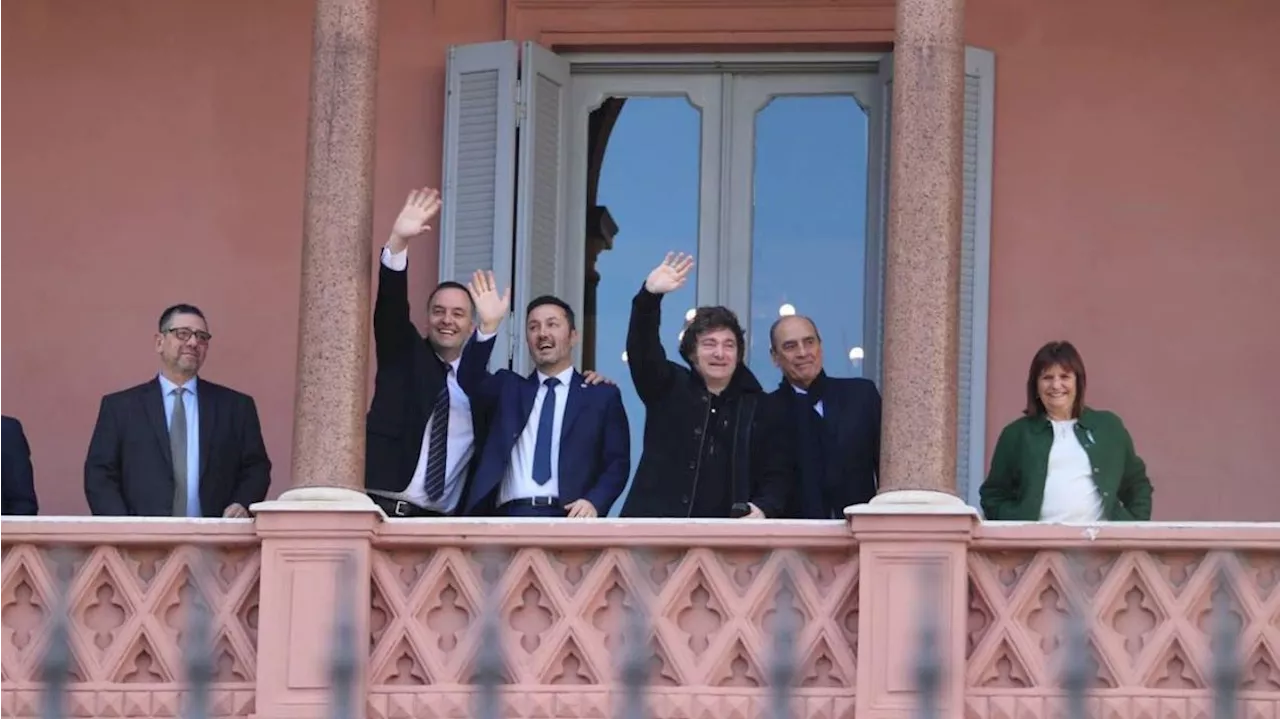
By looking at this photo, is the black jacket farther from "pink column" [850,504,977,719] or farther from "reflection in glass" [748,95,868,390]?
"reflection in glass" [748,95,868,390]

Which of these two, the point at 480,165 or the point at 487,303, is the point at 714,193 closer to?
the point at 480,165

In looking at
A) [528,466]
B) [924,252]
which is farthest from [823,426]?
[528,466]

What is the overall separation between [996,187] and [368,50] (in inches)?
128

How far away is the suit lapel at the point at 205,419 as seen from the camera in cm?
1116

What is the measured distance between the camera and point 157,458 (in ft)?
36.5

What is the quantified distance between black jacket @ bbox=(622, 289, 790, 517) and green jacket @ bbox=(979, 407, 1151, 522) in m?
0.78

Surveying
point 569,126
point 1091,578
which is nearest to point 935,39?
point 1091,578

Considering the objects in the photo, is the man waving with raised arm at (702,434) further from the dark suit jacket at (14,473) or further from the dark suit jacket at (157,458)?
the dark suit jacket at (14,473)

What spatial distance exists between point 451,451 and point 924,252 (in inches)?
74.3

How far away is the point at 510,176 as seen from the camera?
13.1 metres

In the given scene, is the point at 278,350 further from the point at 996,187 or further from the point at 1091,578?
the point at 1091,578

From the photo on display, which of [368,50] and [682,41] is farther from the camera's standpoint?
[682,41]

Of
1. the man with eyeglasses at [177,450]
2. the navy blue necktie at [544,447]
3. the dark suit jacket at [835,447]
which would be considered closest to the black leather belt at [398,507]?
the navy blue necktie at [544,447]

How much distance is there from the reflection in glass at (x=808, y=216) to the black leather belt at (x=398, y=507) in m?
2.75
